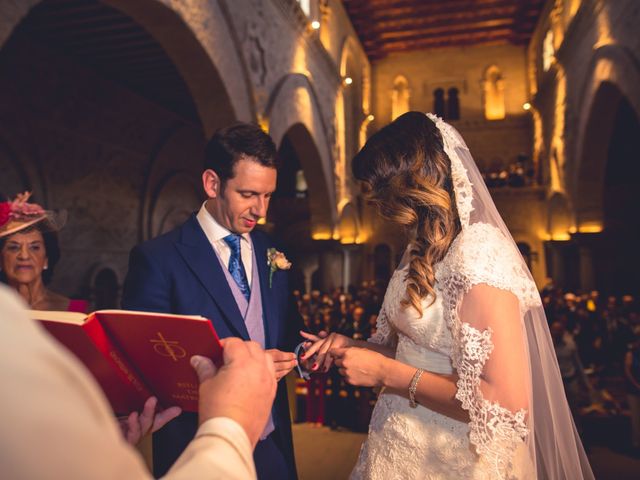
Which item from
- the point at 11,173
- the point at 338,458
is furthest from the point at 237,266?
the point at 11,173

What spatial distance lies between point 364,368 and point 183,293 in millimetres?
859

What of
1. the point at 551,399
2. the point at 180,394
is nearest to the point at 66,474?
the point at 180,394

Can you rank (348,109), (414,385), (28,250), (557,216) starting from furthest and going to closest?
1. (348,109)
2. (557,216)
3. (28,250)
4. (414,385)

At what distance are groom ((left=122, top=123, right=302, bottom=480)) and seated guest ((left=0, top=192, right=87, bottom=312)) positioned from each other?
1195mm

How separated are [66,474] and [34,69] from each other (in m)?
10.1

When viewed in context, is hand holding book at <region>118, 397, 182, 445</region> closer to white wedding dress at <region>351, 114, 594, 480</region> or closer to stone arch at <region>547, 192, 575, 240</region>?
→ white wedding dress at <region>351, 114, 594, 480</region>

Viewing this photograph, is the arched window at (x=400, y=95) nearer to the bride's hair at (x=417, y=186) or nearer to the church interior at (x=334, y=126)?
the church interior at (x=334, y=126)

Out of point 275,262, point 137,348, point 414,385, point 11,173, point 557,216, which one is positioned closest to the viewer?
point 137,348

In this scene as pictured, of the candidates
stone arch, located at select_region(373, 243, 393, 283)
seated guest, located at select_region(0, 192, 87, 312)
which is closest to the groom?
seated guest, located at select_region(0, 192, 87, 312)

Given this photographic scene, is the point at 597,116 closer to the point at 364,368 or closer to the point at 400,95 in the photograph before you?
the point at 364,368

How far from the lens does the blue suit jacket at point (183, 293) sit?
2000mm

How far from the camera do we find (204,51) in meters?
6.55

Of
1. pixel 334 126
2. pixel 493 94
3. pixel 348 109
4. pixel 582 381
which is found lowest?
pixel 582 381

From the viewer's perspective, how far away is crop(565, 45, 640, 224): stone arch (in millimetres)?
8391
